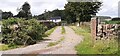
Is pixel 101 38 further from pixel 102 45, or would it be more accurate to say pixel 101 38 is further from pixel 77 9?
pixel 77 9

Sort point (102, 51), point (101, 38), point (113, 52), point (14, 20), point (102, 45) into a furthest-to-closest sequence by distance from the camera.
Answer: point (14, 20)
point (101, 38)
point (102, 45)
point (102, 51)
point (113, 52)

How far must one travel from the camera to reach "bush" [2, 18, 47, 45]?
755 inches

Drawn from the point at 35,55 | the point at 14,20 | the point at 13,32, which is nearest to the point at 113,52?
the point at 35,55

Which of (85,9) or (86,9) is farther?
(85,9)

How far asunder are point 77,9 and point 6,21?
38758 millimetres

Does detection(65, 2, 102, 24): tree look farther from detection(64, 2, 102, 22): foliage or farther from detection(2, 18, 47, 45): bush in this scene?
detection(2, 18, 47, 45): bush

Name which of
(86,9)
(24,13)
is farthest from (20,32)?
(24,13)

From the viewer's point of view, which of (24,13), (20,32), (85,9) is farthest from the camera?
(24,13)

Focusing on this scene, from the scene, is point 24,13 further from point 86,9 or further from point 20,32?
point 20,32

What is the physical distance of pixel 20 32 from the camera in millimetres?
19578

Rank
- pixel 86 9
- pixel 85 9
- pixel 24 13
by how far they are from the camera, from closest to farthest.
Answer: pixel 86 9, pixel 85 9, pixel 24 13

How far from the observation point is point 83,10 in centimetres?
5622

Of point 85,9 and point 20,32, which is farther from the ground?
point 20,32

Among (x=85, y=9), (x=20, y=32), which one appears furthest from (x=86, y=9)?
(x=20, y=32)
